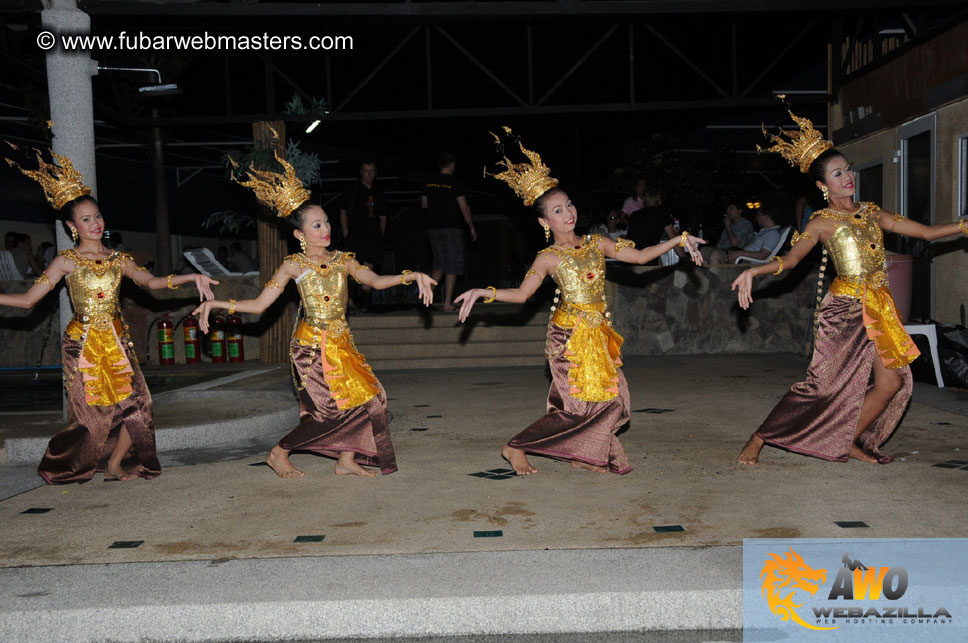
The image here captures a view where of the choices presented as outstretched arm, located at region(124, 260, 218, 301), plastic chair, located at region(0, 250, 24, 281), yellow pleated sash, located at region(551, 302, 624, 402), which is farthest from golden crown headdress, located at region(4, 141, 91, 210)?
plastic chair, located at region(0, 250, 24, 281)

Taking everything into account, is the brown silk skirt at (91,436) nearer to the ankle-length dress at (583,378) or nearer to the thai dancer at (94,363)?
the thai dancer at (94,363)

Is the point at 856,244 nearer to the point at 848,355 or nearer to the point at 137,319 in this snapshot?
the point at 848,355

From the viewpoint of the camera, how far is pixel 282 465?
512 centimetres

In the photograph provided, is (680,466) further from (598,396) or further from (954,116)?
(954,116)

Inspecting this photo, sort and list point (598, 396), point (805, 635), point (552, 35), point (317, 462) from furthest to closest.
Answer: point (552, 35), point (317, 462), point (598, 396), point (805, 635)

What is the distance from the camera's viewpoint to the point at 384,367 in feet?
35.0

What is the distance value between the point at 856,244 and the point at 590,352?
164cm

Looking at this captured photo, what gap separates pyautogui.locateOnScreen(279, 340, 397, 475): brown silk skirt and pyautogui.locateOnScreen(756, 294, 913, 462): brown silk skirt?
7.52ft

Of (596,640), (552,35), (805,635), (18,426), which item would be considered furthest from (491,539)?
(552,35)

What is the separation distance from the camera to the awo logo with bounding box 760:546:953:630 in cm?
304

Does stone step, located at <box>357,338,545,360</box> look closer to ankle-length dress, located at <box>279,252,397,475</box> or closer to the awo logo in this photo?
ankle-length dress, located at <box>279,252,397,475</box>

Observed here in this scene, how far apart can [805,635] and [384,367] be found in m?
8.02

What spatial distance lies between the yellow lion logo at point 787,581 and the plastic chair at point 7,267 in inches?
479

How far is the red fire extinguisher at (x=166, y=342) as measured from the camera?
1101cm
